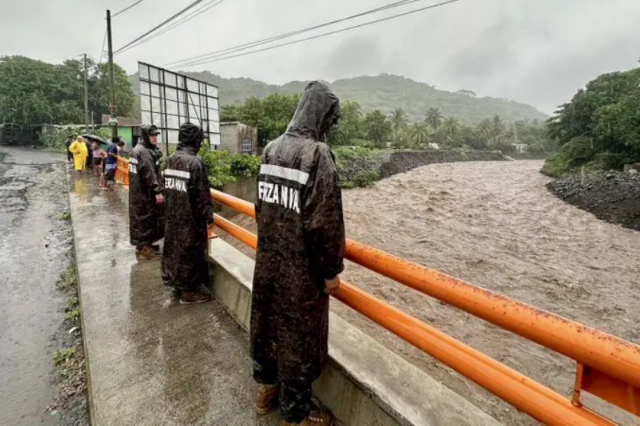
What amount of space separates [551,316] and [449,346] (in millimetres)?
457

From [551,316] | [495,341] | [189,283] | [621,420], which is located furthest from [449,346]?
[495,341]

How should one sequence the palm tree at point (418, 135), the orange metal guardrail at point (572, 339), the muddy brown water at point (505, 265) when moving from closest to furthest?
the orange metal guardrail at point (572, 339), the muddy brown water at point (505, 265), the palm tree at point (418, 135)

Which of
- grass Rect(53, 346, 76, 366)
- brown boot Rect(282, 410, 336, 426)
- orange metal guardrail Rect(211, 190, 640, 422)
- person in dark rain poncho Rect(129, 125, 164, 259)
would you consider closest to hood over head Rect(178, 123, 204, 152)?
person in dark rain poncho Rect(129, 125, 164, 259)

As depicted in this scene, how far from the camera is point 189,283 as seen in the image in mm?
3227

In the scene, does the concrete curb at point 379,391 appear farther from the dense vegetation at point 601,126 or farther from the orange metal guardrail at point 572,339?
the dense vegetation at point 601,126

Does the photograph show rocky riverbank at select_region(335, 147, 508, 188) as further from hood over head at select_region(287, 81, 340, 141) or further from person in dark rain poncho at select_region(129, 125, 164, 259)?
hood over head at select_region(287, 81, 340, 141)

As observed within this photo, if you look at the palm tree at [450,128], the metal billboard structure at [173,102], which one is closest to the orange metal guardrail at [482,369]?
the metal billboard structure at [173,102]

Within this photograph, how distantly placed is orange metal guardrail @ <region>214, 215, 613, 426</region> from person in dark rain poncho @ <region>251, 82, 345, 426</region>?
247 mm

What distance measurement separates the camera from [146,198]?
4516mm

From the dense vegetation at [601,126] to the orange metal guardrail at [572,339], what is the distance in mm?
26409

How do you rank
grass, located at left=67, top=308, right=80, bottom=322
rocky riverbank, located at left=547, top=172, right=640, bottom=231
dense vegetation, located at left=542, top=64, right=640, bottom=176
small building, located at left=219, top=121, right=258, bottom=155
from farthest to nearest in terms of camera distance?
1. small building, located at left=219, top=121, right=258, bottom=155
2. dense vegetation, located at left=542, top=64, right=640, bottom=176
3. rocky riverbank, located at left=547, top=172, right=640, bottom=231
4. grass, located at left=67, top=308, right=80, bottom=322

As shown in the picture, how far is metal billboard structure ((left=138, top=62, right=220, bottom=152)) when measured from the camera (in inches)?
510

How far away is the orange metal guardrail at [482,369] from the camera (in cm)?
117

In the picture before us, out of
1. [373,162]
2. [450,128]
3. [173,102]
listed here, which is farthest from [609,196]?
[450,128]
